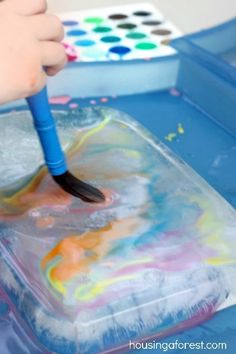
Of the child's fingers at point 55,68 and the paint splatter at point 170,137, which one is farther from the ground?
the child's fingers at point 55,68

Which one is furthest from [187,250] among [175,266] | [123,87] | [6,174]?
[123,87]

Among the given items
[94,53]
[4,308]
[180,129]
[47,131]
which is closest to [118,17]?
[94,53]

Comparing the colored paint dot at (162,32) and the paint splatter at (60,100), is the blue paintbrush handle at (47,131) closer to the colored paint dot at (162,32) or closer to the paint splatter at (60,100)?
the paint splatter at (60,100)

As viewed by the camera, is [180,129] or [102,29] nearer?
[180,129]

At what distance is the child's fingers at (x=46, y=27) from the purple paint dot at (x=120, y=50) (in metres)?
0.33

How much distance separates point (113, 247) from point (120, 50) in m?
0.38

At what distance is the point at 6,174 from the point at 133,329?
0.67 ft

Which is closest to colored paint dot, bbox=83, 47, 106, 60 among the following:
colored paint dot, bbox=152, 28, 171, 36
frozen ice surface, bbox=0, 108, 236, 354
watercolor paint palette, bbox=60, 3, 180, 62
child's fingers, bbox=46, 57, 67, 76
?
watercolor paint palette, bbox=60, 3, 180, 62

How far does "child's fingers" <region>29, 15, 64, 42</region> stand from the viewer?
0.38 m

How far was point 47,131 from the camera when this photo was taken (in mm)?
450

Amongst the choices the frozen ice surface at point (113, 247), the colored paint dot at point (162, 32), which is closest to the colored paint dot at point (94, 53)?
the colored paint dot at point (162, 32)

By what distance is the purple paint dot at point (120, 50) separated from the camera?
0.72m

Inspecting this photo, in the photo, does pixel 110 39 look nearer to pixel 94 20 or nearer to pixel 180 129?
pixel 94 20

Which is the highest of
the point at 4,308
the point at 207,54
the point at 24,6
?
the point at 24,6
